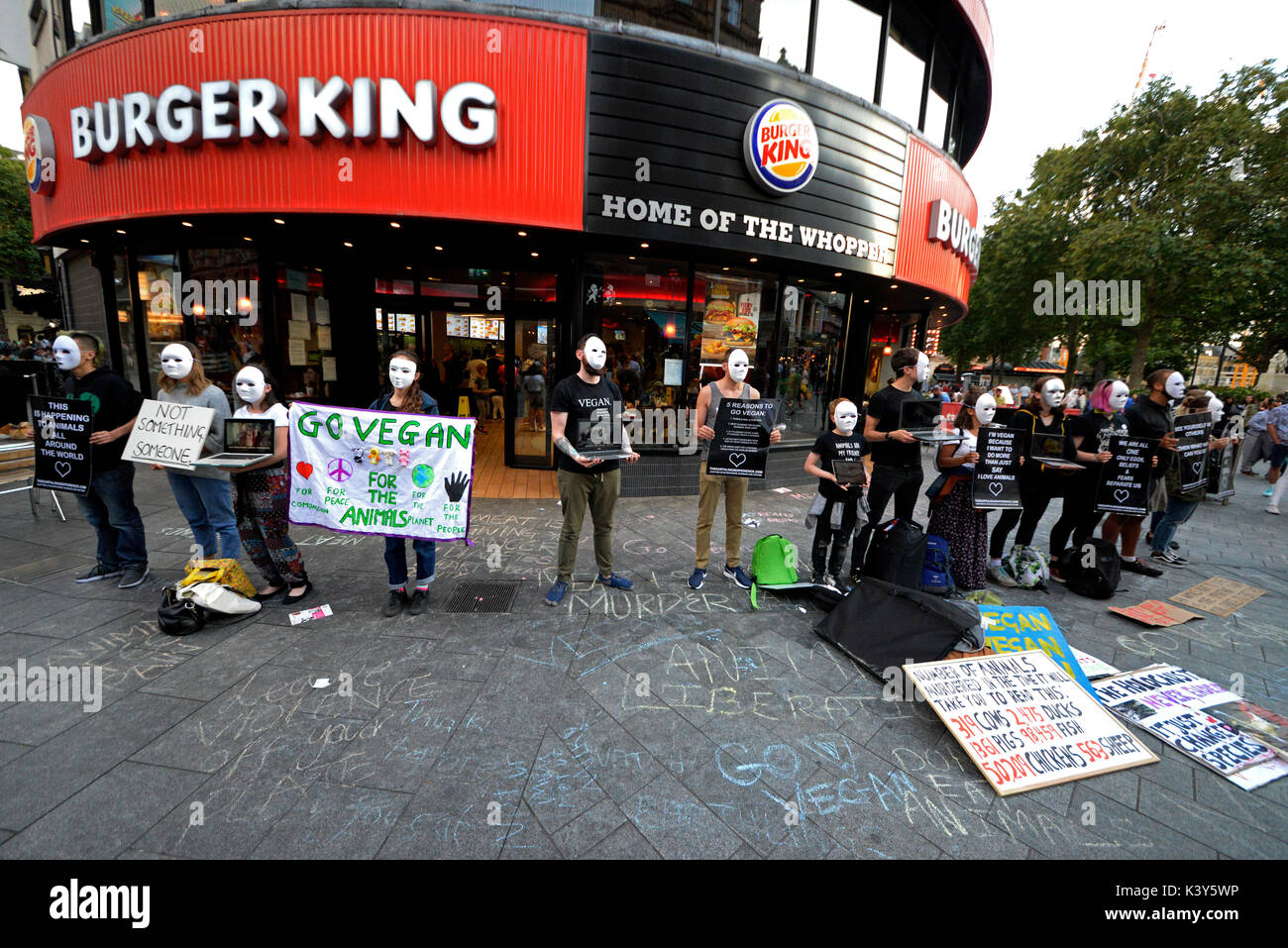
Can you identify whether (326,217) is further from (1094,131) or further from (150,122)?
(1094,131)

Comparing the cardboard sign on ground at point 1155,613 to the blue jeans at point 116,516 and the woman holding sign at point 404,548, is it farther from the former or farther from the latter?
the blue jeans at point 116,516

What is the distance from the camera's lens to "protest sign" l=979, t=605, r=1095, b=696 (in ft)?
11.8

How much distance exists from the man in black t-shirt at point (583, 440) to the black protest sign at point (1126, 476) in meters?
5.24

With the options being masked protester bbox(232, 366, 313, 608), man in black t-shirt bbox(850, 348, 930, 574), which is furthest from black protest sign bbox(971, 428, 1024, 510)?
masked protester bbox(232, 366, 313, 608)

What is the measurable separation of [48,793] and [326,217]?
684 cm

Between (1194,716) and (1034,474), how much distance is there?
9.37 feet

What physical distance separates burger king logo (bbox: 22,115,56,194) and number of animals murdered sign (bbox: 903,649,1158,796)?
Answer: 1386 centimetres

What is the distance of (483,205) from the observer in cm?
666

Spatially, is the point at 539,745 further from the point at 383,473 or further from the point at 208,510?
the point at 208,510

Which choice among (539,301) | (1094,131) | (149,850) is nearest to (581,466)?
(149,850)

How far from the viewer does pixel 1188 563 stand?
6.48 meters

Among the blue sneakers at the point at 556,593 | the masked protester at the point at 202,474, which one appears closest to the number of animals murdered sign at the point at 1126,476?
the blue sneakers at the point at 556,593

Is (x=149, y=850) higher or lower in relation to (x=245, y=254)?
lower
